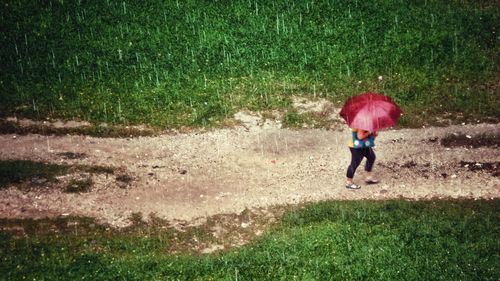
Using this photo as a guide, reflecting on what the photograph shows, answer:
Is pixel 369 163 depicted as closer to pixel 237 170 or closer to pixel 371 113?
pixel 371 113

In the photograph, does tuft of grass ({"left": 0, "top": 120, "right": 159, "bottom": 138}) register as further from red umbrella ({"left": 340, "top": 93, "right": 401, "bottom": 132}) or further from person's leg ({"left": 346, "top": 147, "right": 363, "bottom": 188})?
red umbrella ({"left": 340, "top": 93, "right": 401, "bottom": 132})

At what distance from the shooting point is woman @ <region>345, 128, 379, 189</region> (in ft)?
35.9

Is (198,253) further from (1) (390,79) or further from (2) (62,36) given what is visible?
(2) (62,36)

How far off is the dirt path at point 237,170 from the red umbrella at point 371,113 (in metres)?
2.00

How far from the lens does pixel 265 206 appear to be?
11.3m

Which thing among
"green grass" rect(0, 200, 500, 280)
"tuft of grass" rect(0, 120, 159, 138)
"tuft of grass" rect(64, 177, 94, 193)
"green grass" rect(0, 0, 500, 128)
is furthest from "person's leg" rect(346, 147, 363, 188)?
"tuft of grass" rect(64, 177, 94, 193)

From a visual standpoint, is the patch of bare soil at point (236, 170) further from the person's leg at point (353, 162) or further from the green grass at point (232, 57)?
the green grass at point (232, 57)

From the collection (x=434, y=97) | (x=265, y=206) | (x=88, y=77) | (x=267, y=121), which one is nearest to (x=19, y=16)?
(x=88, y=77)

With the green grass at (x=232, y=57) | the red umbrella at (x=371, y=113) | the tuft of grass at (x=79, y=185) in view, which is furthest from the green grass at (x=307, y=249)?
the green grass at (x=232, y=57)

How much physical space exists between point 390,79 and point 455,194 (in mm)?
5162

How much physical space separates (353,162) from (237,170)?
2.73 metres

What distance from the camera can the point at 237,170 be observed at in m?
12.3

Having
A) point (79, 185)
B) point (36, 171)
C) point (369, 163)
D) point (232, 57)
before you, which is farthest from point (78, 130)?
point (369, 163)

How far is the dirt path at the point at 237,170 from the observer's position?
11180mm
